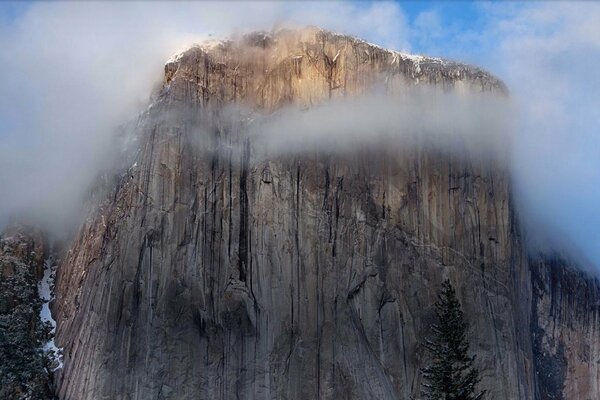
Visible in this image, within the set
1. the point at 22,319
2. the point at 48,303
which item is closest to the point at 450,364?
the point at 22,319

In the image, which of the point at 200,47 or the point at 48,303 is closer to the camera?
the point at 48,303

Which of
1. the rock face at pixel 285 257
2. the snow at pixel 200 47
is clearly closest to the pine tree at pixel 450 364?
the rock face at pixel 285 257

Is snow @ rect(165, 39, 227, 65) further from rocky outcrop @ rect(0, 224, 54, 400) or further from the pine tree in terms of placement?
the pine tree

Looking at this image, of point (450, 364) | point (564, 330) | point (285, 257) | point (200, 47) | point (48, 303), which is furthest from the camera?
point (564, 330)

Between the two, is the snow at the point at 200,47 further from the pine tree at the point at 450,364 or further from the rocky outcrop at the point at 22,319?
the pine tree at the point at 450,364

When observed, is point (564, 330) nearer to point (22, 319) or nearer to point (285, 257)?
point (285, 257)

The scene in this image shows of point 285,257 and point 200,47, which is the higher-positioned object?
point 200,47

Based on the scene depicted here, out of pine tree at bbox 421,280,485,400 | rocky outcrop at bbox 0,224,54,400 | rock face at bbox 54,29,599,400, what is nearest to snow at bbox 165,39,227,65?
rock face at bbox 54,29,599,400
